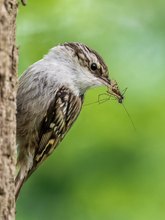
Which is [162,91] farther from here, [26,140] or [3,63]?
[3,63]

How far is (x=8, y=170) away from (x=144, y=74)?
9.36ft

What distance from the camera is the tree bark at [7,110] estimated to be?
4.21m

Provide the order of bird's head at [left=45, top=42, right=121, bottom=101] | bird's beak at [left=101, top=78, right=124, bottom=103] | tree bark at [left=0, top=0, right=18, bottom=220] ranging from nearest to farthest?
1. tree bark at [left=0, top=0, right=18, bottom=220]
2. bird's head at [left=45, top=42, right=121, bottom=101]
3. bird's beak at [left=101, top=78, right=124, bottom=103]

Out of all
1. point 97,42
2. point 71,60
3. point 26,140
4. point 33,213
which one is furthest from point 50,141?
point 97,42

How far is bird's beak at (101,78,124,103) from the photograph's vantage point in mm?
5809

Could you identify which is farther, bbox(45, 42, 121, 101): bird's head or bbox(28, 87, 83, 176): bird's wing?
bbox(45, 42, 121, 101): bird's head

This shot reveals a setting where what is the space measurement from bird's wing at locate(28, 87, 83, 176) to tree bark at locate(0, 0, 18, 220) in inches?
43.8

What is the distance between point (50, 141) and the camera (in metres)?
5.52

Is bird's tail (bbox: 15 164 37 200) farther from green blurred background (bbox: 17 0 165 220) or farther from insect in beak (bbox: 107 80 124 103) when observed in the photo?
green blurred background (bbox: 17 0 165 220)

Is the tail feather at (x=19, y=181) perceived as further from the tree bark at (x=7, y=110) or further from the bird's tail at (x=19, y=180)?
the tree bark at (x=7, y=110)

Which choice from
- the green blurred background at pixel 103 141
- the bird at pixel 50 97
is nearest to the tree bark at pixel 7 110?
the bird at pixel 50 97

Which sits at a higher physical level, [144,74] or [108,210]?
[144,74]

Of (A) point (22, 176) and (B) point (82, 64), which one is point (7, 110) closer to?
(A) point (22, 176)

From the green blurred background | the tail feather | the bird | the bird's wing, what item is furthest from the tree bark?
the green blurred background
